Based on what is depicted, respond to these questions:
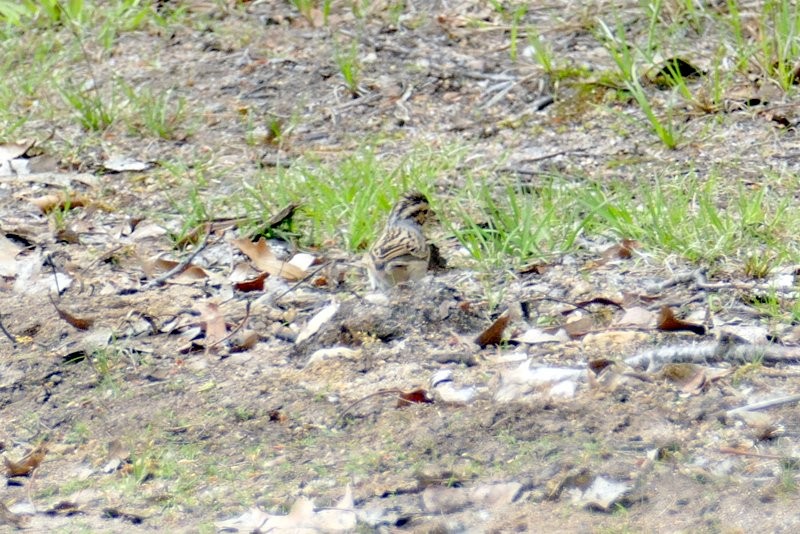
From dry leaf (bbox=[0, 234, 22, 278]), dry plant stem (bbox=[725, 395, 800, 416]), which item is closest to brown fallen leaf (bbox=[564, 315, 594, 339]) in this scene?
dry plant stem (bbox=[725, 395, 800, 416])

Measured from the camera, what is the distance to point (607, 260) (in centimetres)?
548

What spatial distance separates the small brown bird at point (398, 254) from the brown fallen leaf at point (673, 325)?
114cm

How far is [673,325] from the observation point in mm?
4582

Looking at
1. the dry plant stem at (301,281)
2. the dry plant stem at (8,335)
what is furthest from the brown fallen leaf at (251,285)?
the dry plant stem at (8,335)

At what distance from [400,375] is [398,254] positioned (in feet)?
2.77

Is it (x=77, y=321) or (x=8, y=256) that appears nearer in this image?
(x=77, y=321)

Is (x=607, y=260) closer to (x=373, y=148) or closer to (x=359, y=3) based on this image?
Result: (x=373, y=148)

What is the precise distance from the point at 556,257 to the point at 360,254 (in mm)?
985

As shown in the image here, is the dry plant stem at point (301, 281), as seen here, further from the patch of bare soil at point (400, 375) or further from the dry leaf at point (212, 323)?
the dry leaf at point (212, 323)

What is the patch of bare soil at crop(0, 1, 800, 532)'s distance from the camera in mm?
3615

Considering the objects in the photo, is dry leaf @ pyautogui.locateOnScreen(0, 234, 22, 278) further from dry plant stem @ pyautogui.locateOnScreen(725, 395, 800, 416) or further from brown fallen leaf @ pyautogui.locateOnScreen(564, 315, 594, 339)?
dry plant stem @ pyautogui.locateOnScreen(725, 395, 800, 416)

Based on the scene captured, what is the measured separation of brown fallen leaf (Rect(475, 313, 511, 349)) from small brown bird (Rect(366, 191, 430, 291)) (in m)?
0.59

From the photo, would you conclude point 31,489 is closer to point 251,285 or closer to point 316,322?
point 316,322

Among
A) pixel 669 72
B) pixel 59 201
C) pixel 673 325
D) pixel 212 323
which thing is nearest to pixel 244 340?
pixel 212 323
